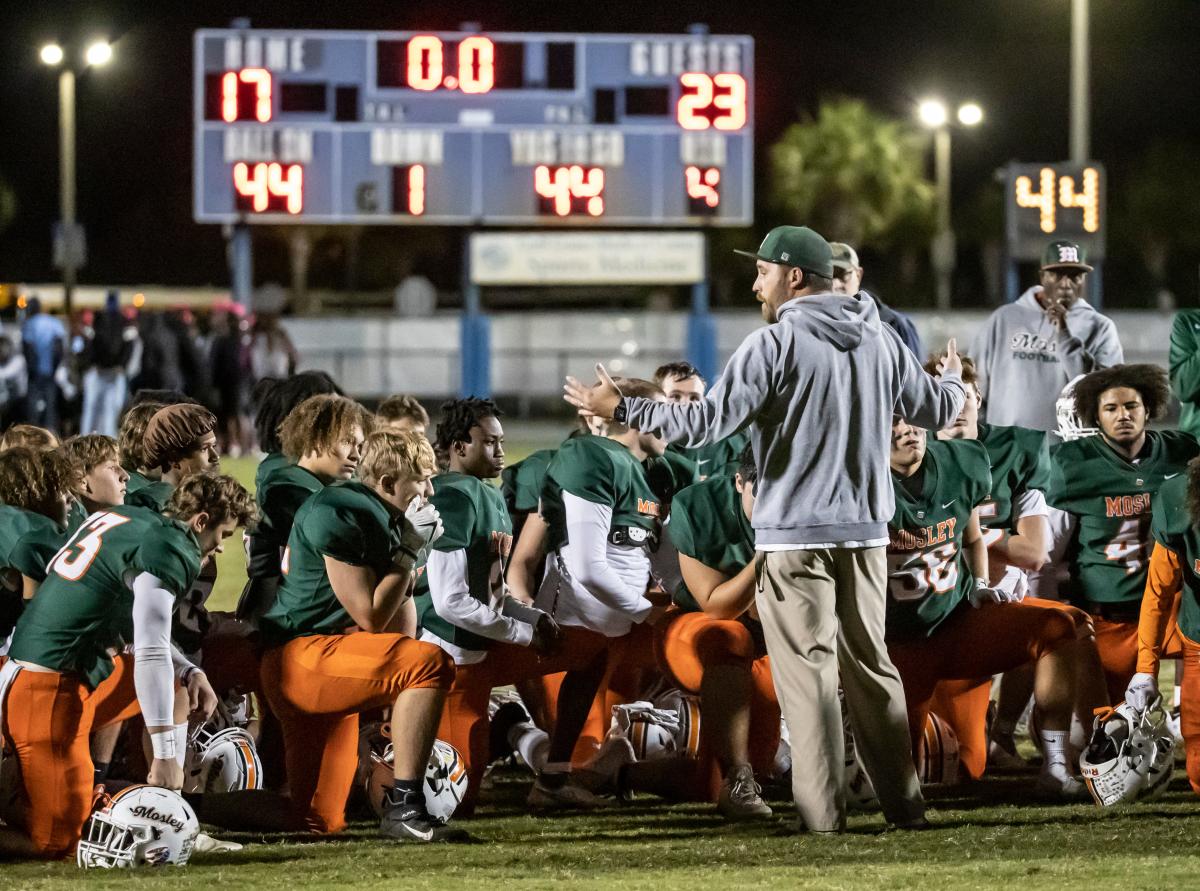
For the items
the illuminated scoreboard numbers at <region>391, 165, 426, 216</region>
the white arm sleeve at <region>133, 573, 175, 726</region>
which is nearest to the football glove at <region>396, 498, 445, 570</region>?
the white arm sleeve at <region>133, 573, 175, 726</region>

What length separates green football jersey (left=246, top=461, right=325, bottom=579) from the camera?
6.32 metres

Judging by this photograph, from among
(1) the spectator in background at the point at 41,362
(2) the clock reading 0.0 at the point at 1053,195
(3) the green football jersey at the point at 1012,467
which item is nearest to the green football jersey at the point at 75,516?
(3) the green football jersey at the point at 1012,467

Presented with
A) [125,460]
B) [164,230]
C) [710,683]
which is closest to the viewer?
[710,683]

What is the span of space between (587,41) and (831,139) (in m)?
36.7

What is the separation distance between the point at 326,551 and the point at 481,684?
0.94 meters

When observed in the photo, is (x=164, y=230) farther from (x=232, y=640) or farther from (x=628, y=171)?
(x=232, y=640)

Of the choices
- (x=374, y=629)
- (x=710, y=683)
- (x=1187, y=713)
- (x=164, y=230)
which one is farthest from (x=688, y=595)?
(x=164, y=230)

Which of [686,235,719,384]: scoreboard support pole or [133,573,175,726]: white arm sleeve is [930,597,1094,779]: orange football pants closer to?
[133,573,175,726]: white arm sleeve

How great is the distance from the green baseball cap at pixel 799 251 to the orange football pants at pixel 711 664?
121 cm

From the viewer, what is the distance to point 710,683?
20.3 feet

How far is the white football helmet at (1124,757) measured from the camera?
6.09 meters

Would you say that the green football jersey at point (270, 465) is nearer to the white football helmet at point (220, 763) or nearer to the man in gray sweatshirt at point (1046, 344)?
the white football helmet at point (220, 763)

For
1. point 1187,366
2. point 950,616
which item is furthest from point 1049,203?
point 950,616

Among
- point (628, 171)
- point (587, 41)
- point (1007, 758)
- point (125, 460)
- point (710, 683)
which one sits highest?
point (587, 41)
